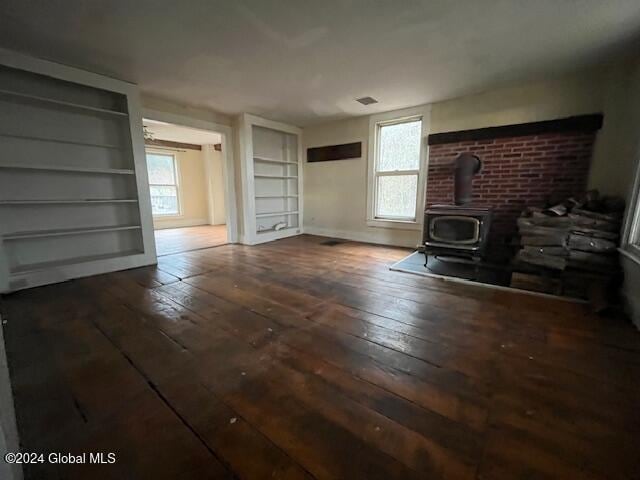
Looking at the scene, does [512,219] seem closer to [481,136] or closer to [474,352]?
[481,136]

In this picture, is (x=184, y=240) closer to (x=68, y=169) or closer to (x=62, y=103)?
(x=68, y=169)

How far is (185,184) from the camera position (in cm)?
779

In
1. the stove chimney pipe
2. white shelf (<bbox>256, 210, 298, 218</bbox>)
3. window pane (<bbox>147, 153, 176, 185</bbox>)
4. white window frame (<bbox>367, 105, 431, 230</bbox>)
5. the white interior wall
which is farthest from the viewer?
the white interior wall

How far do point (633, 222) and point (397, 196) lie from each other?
289 centimetres

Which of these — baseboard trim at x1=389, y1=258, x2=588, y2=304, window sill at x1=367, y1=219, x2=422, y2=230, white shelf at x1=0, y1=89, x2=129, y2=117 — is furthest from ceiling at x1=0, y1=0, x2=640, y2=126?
baseboard trim at x1=389, y1=258, x2=588, y2=304

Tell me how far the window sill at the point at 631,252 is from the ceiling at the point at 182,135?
20.7ft

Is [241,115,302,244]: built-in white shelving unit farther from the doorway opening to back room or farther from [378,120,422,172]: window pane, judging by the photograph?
[378,120,422,172]: window pane

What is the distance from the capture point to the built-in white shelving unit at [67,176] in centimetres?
285

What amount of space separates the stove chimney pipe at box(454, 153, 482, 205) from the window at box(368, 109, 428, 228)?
0.66 meters

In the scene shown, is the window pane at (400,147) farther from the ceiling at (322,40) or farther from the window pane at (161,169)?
the window pane at (161,169)

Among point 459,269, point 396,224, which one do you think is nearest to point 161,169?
point 396,224

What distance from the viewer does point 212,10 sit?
204 cm

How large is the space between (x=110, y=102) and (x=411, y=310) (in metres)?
4.32

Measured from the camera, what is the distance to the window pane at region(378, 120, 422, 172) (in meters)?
4.54
